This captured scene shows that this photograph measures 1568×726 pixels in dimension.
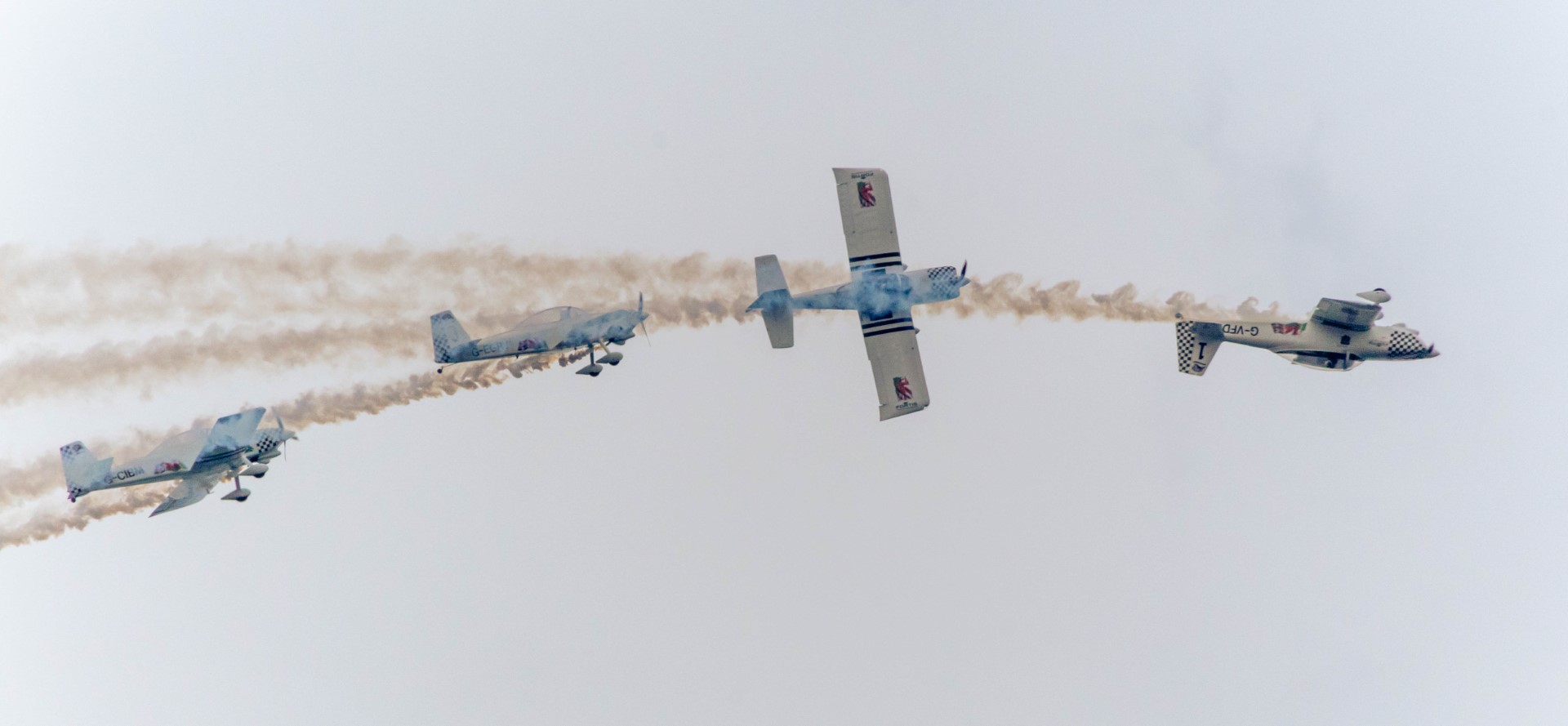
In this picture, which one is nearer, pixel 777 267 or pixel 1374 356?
pixel 777 267

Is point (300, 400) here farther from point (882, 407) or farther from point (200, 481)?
point (882, 407)

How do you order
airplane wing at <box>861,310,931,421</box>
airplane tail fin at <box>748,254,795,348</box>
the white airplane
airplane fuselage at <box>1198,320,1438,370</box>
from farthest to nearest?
airplane fuselage at <box>1198,320,1438,370</box>, airplane wing at <box>861,310,931,421</box>, the white airplane, airplane tail fin at <box>748,254,795,348</box>

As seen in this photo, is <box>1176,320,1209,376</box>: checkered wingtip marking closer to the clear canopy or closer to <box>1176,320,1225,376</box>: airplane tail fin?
<box>1176,320,1225,376</box>: airplane tail fin

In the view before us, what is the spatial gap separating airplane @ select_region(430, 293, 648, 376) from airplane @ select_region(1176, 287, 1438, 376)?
63.7 ft

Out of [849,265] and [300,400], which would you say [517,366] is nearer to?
[300,400]

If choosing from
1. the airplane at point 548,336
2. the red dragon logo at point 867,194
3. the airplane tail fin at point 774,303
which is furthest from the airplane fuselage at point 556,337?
the red dragon logo at point 867,194

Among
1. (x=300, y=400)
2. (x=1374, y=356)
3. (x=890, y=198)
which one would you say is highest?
(x=890, y=198)

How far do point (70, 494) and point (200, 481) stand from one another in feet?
13.3

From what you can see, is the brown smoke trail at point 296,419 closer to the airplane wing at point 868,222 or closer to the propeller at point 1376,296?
the airplane wing at point 868,222

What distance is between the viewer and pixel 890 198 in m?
58.7

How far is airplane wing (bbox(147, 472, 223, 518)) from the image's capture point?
193ft

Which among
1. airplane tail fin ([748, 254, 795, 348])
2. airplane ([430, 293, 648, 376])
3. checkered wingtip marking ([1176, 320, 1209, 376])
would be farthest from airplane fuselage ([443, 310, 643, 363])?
checkered wingtip marking ([1176, 320, 1209, 376])

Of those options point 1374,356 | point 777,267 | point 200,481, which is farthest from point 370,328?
point 1374,356

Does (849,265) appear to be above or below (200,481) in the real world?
above
